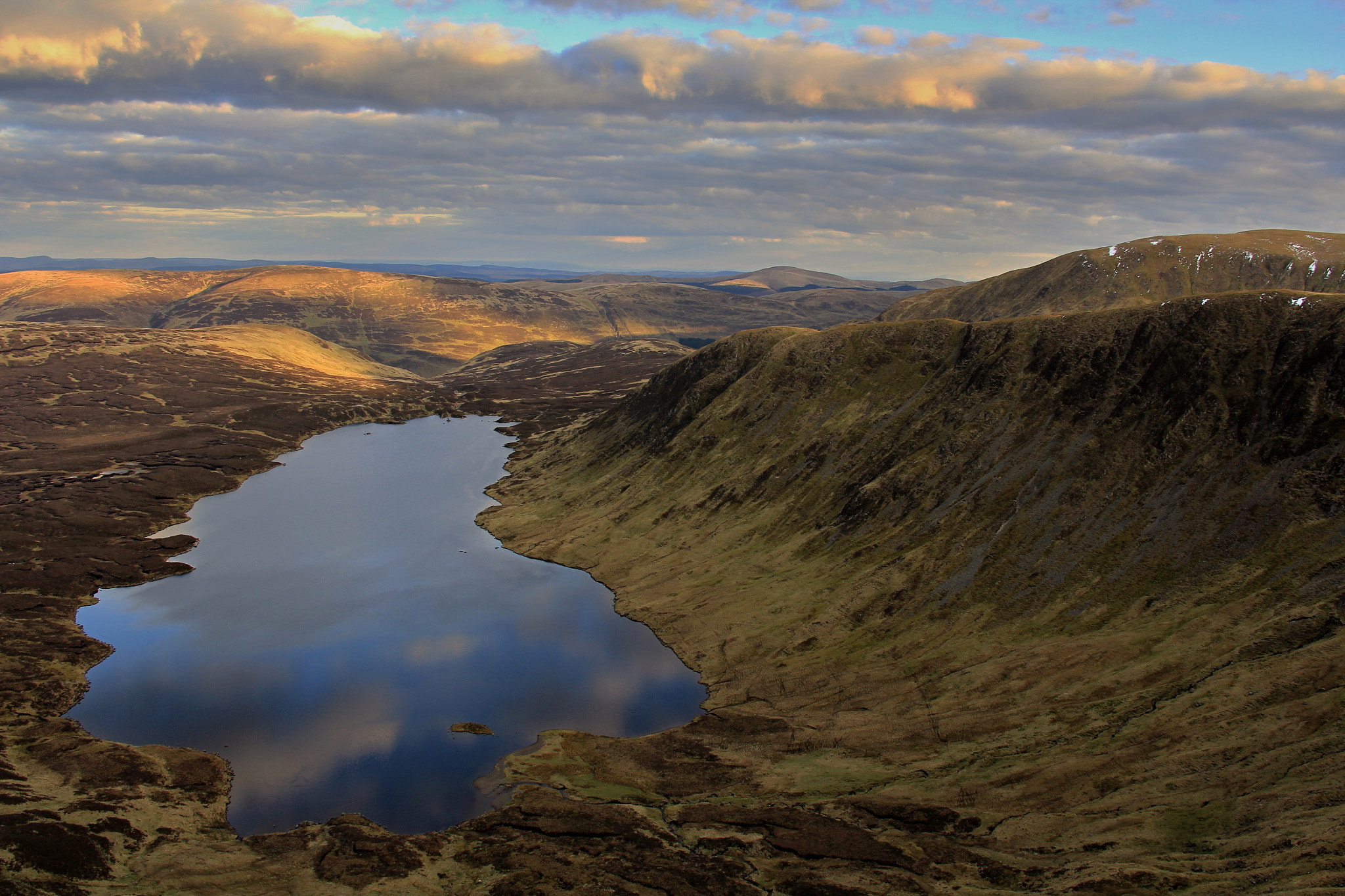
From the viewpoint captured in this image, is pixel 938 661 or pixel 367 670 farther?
pixel 367 670

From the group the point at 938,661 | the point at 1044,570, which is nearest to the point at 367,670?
the point at 938,661

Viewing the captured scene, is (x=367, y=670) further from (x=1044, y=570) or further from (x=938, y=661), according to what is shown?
(x=1044, y=570)

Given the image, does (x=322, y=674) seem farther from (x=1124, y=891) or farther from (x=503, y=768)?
(x=1124, y=891)

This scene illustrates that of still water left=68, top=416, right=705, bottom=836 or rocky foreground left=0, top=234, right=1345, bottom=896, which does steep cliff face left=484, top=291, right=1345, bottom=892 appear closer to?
rocky foreground left=0, top=234, right=1345, bottom=896

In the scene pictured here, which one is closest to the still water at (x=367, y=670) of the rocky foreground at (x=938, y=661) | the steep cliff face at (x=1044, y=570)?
Answer: the rocky foreground at (x=938, y=661)

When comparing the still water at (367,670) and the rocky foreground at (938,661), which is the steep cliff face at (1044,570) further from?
the still water at (367,670)

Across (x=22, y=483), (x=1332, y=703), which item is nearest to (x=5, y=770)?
(x=1332, y=703)
